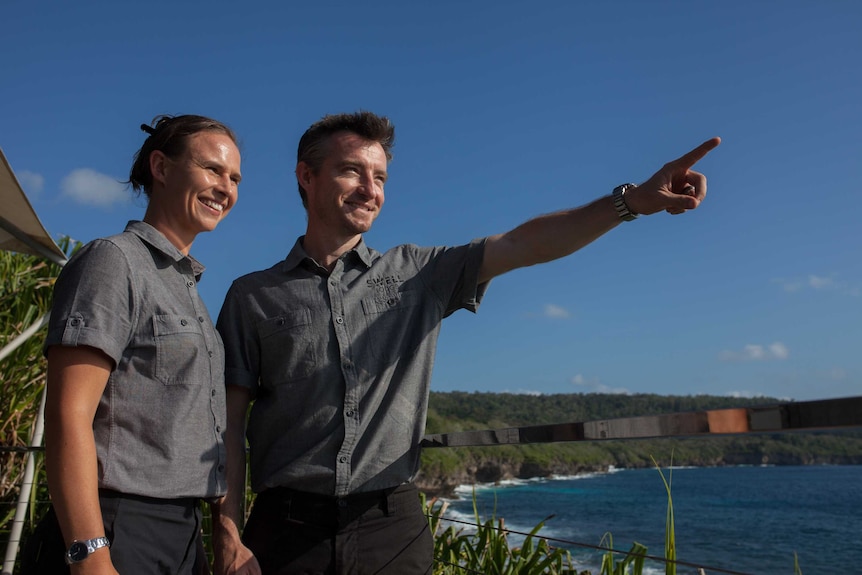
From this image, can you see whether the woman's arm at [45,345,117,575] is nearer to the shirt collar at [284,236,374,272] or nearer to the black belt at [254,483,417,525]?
the black belt at [254,483,417,525]

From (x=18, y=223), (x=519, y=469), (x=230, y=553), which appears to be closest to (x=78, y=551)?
(x=230, y=553)

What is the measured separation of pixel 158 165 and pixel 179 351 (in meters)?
0.43

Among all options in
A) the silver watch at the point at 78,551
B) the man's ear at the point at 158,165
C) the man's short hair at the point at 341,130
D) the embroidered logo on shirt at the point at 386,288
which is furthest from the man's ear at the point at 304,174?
the silver watch at the point at 78,551

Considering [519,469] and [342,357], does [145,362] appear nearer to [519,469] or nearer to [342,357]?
[342,357]

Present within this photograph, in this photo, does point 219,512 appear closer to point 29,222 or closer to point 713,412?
point 713,412

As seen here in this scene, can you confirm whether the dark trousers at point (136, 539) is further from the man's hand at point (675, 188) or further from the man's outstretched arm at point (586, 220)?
the man's hand at point (675, 188)

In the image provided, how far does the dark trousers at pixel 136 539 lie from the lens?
119cm

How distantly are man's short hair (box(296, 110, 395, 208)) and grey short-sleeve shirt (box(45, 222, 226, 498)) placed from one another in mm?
597

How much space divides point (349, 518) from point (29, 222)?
1842 millimetres

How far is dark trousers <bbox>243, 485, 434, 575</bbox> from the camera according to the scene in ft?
5.25

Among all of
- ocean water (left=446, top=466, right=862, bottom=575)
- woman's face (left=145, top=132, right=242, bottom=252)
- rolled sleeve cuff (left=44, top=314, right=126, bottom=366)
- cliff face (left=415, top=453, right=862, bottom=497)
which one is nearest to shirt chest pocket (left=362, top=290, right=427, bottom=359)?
woman's face (left=145, top=132, right=242, bottom=252)

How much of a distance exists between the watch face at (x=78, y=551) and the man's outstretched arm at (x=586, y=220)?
3.42 feet

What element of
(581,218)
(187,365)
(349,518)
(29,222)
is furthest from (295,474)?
(29,222)

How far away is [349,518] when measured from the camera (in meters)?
1.62
